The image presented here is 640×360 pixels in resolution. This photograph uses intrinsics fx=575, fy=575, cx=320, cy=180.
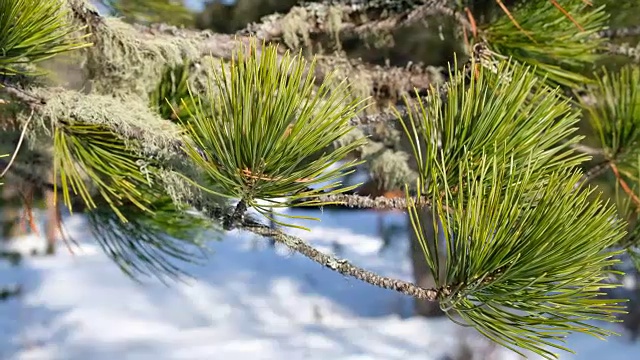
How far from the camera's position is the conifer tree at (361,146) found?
0.56 m

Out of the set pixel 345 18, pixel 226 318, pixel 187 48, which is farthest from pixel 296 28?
pixel 226 318

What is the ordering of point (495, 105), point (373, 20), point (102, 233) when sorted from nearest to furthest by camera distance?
1. point (495, 105)
2. point (102, 233)
3. point (373, 20)

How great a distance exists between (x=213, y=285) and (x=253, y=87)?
3.97 metres

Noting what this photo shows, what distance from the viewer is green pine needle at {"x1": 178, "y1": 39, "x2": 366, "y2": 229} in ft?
1.75

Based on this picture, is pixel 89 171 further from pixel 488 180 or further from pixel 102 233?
pixel 488 180

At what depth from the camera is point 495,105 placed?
64 cm

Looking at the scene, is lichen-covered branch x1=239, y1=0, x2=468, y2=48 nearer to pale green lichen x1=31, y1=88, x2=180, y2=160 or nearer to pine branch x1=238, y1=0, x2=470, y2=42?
pine branch x1=238, y1=0, x2=470, y2=42

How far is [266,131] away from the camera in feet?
1.79

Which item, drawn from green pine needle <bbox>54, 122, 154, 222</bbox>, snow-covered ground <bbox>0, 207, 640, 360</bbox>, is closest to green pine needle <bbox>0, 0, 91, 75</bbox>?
green pine needle <bbox>54, 122, 154, 222</bbox>

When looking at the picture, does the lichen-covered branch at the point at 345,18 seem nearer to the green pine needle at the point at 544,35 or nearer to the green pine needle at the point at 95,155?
the green pine needle at the point at 544,35

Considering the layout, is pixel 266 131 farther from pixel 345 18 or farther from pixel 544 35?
pixel 345 18

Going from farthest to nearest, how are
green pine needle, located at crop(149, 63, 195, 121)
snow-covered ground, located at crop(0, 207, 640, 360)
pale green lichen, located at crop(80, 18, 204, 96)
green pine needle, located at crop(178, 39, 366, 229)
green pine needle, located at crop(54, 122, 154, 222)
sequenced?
snow-covered ground, located at crop(0, 207, 640, 360), green pine needle, located at crop(149, 63, 195, 121), pale green lichen, located at crop(80, 18, 204, 96), green pine needle, located at crop(54, 122, 154, 222), green pine needle, located at crop(178, 39, 366, 229)

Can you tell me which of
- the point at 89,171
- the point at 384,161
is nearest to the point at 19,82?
the point at 89,171

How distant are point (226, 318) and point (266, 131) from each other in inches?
126
